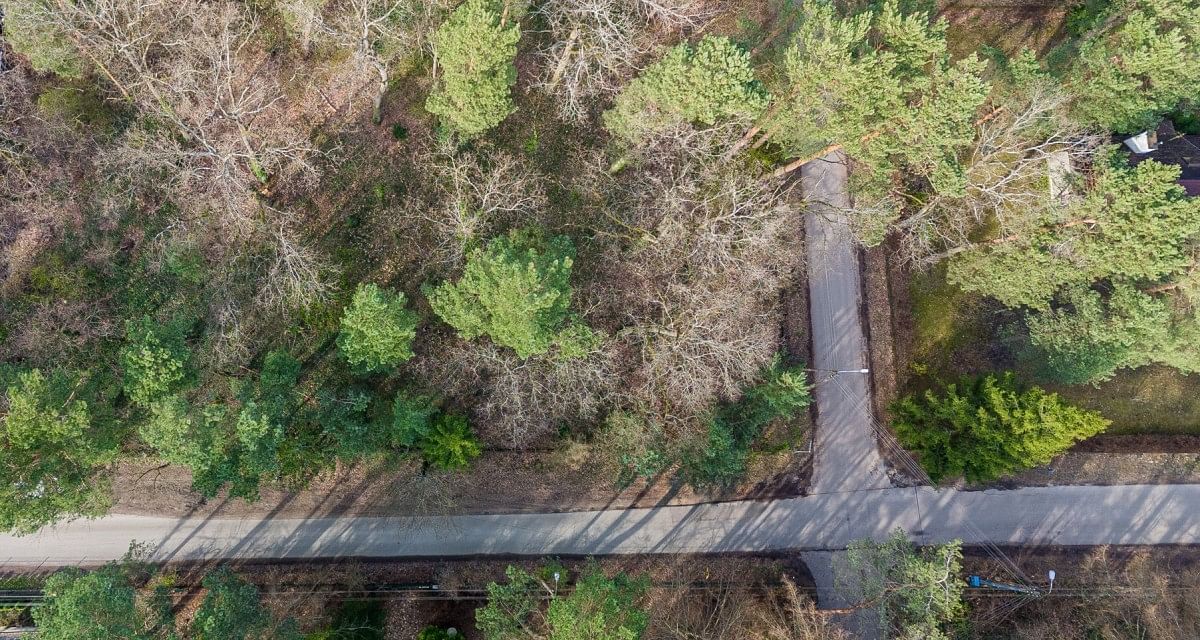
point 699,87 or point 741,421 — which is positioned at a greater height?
point 699,87

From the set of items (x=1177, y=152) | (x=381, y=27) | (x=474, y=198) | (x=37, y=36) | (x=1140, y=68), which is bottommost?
(x=1177, y=152)

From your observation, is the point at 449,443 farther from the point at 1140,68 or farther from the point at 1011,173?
the point at 1140,68

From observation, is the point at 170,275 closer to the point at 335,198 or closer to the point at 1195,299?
the point at 335,198

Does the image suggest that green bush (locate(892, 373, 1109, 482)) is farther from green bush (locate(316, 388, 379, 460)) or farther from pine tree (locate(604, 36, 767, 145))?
green bush (locate(316, 388, 379, 460))

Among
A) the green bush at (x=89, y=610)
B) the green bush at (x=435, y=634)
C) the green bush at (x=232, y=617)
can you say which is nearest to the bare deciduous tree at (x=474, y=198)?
the green bush at (x=232, y=617)

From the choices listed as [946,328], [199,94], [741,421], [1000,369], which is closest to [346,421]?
[199,94]

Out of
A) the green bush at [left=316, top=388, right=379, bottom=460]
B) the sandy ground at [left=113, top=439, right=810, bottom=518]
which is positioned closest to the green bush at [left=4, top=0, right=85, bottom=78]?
the green bush at [left=316, top=388, right=379, bottom=460]

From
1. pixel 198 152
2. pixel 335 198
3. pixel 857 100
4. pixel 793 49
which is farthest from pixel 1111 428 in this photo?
pixel 198 152
